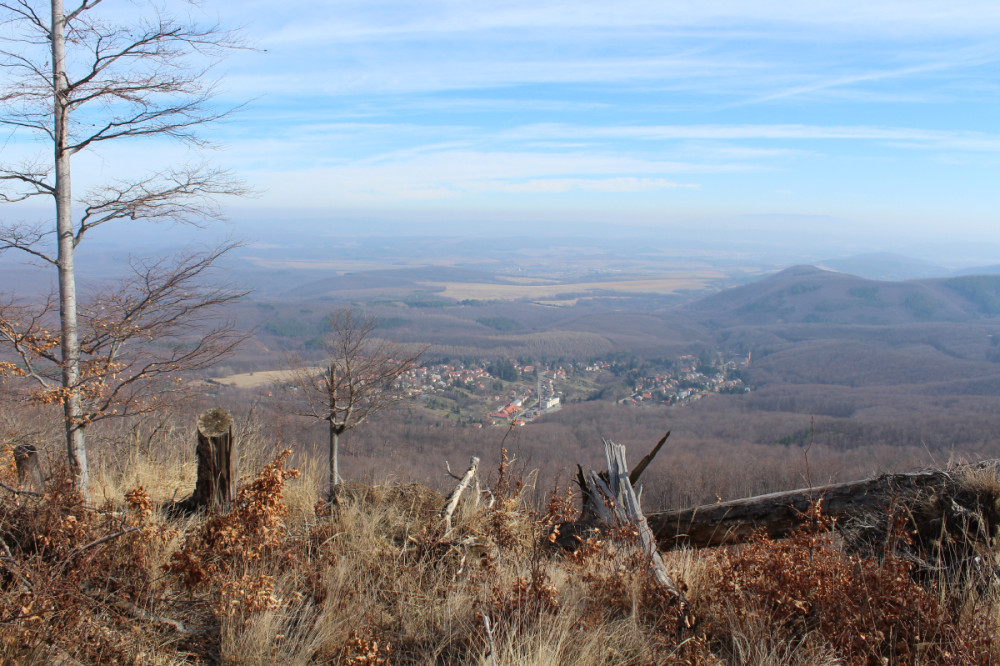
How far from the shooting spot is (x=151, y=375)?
5.31 meters

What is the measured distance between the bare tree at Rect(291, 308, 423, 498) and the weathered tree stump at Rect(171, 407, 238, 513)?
296 cm

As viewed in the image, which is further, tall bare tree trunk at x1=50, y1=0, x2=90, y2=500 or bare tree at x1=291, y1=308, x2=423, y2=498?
bare tree at x1=291, y1=308, x2=423, y2=498

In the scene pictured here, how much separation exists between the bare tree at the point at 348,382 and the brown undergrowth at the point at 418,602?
3.60 metres

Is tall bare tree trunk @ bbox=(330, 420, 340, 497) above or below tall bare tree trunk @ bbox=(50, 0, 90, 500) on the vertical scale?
below

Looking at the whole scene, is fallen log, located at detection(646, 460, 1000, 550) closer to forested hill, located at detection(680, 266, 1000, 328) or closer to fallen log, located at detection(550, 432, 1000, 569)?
fallen log, located at detection(550, 432, 1000, 569)

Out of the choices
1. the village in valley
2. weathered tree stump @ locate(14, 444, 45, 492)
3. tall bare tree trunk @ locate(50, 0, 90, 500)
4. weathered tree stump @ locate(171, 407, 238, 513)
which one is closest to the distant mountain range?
the village in valley

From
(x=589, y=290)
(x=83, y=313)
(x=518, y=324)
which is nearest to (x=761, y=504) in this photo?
(x=83, y=313)

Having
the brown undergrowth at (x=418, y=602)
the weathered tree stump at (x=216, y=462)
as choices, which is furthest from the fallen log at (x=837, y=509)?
the weathered tree stump at (x=216, y=462)

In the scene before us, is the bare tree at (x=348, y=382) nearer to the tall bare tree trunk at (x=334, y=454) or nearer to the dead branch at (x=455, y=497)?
the tall bare tree trunk at (x=334, y=454)

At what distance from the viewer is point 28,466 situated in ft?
14.9

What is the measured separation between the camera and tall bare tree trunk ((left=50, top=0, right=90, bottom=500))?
15.0 feet

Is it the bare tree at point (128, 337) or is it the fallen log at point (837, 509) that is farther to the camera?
the bare tree at point (128, 337)

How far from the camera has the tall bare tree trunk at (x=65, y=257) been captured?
15.0ft

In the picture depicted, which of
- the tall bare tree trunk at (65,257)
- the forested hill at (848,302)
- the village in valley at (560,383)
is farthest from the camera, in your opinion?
the forested hill at (848,302)
